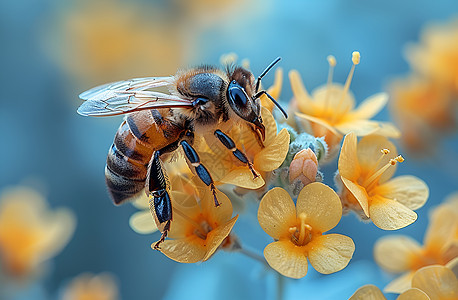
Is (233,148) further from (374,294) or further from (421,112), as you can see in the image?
(421,112)

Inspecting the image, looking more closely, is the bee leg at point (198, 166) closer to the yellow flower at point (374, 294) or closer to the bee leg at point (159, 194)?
the bee leg at point (159, 194)

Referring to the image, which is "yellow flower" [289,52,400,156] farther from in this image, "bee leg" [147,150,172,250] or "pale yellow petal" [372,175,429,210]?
"bee leg" [147,150,172,250]

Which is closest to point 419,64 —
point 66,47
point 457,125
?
point 457,125

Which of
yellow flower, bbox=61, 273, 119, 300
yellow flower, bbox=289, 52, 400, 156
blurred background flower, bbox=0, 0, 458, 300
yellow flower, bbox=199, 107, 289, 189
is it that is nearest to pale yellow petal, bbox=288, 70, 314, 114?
yellow flower, bbox=289, 52, 400, 156

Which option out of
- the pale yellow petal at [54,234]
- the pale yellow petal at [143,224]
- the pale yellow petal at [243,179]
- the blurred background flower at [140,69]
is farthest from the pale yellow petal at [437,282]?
the pale yellow petal at [54,234]

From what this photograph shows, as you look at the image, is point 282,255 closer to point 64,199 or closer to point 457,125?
point 457,125

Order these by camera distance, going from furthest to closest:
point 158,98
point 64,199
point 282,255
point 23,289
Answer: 1. point 64,199
2. point 23,289
3. point 158,98
4. point 282,255
